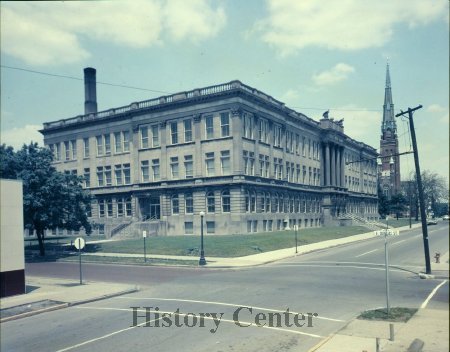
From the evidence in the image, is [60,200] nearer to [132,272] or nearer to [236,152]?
[132,272]

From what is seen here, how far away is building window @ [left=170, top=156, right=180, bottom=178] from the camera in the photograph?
54.2 m

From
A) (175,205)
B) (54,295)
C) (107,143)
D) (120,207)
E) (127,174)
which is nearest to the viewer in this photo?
(54,295)

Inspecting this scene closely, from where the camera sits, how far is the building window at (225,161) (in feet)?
164

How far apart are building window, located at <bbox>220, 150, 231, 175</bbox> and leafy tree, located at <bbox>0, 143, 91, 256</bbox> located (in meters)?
16.9

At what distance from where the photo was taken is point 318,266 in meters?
26.2

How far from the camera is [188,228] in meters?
52.3

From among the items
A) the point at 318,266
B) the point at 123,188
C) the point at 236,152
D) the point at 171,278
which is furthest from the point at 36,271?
the point at 123,188

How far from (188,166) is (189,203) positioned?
4.65 meters

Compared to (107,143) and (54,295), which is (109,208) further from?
(54,295)

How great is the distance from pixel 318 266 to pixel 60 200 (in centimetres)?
2516

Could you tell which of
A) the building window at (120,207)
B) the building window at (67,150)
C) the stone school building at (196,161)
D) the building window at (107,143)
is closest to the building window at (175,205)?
the stone school building at (196,161)

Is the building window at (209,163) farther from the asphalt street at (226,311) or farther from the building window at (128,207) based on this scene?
the asphalt street at (226,311)

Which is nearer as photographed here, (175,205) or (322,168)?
(175,205)

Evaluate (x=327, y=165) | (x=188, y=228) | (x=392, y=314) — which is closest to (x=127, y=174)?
(x=188, y=228)
